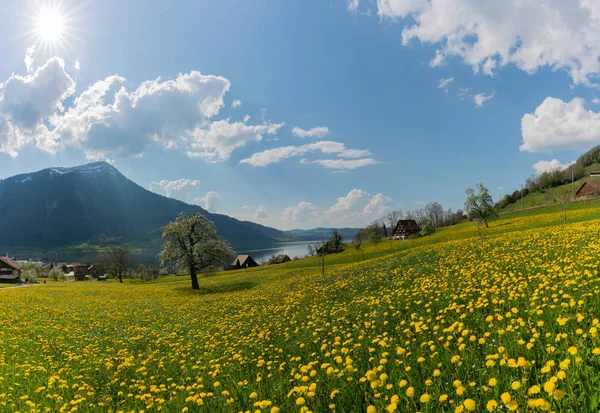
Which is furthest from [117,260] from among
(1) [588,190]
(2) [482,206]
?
(1) [588,190]

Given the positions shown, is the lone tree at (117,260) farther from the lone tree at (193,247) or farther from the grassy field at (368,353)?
the grassy field at (368,353)

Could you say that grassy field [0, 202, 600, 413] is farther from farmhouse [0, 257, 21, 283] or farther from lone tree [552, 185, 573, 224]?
farmhouse [0, 257, 21, 283]

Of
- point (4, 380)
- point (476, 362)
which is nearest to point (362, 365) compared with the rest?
point (476, 362)

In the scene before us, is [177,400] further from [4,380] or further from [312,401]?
[4,380]

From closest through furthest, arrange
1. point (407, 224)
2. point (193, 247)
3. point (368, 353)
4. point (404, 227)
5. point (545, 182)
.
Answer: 1. point (368, 353)
2. point (193, 247)
3. point (545, 182)
4. point (404, 227)
5. point (407, 224)

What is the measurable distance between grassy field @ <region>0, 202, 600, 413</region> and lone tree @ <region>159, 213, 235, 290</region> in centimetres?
2696

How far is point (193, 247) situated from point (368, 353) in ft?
129

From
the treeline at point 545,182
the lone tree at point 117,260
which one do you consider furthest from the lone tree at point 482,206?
the lone tree at point 117,260

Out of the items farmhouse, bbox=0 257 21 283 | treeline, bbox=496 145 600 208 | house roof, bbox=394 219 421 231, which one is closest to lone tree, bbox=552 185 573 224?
treeline, bbox=496 145 600 208

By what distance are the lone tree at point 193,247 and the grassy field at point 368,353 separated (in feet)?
88.5

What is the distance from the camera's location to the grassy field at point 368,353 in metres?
4.28

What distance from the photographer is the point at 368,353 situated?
666 cm

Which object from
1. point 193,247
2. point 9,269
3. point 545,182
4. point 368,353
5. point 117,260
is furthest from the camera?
point 545,182

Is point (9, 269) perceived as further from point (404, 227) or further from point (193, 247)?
point (404, 227)
